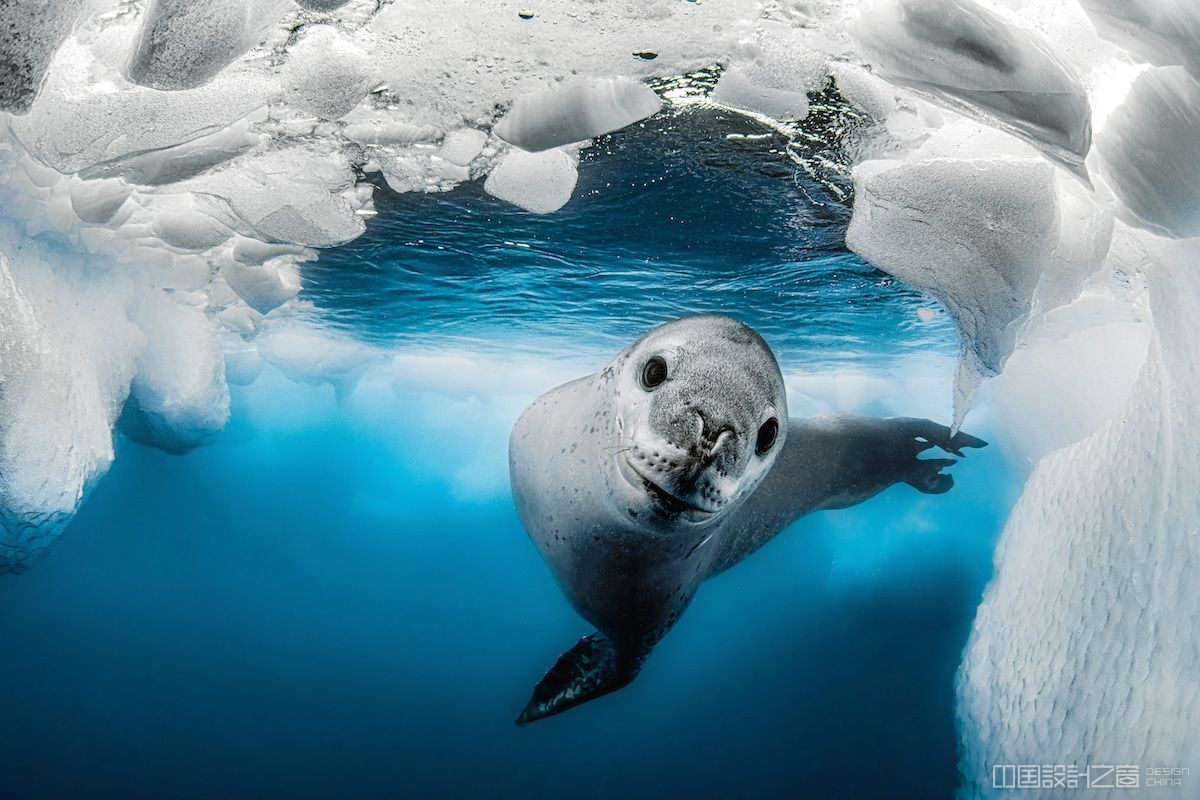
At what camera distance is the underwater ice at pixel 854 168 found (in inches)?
88.4

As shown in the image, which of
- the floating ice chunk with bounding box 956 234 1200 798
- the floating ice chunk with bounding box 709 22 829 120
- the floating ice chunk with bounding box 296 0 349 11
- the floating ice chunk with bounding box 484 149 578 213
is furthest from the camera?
the floating ice chunk with bounding box 484 149 578 213

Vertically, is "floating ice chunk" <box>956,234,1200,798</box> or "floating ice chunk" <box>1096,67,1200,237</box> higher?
"floating ice chunk" <box>1096,67,1200,237</box>

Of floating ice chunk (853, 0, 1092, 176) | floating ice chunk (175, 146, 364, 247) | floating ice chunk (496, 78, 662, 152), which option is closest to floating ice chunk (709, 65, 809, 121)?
floating ice chunk (496, 78, 662, 152)

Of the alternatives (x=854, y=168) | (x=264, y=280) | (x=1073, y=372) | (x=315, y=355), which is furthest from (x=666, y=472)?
(x=315, y=355)

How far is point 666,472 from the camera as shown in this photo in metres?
2.08

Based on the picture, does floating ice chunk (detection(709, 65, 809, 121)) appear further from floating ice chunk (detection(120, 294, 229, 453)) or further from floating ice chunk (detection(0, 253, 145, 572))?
floating ice chunk (detection(120, 294, 229, 453))

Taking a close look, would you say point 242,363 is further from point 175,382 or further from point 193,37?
point 193,37

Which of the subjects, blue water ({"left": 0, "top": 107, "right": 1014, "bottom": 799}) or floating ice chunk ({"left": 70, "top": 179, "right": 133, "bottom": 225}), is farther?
blue water ({"left": 0, "top": 107, "right": 1014, "bottom": 799})

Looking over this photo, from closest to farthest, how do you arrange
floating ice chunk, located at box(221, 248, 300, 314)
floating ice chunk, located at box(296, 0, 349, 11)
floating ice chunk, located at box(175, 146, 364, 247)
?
floating ice chunk, located at box(296, 0, 349, 11) < floating ice chunk, located at box(175, 146, 364, 247) < floating ice chunk, located at box(221, 248, 300, 314)

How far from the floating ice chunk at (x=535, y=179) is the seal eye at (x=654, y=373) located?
2055 mm

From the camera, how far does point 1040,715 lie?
17.4 feet

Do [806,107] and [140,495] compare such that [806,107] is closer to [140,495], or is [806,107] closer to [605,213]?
[605,213]

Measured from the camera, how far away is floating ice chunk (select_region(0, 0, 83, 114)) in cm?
212

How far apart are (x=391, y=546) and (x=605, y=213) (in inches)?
870
